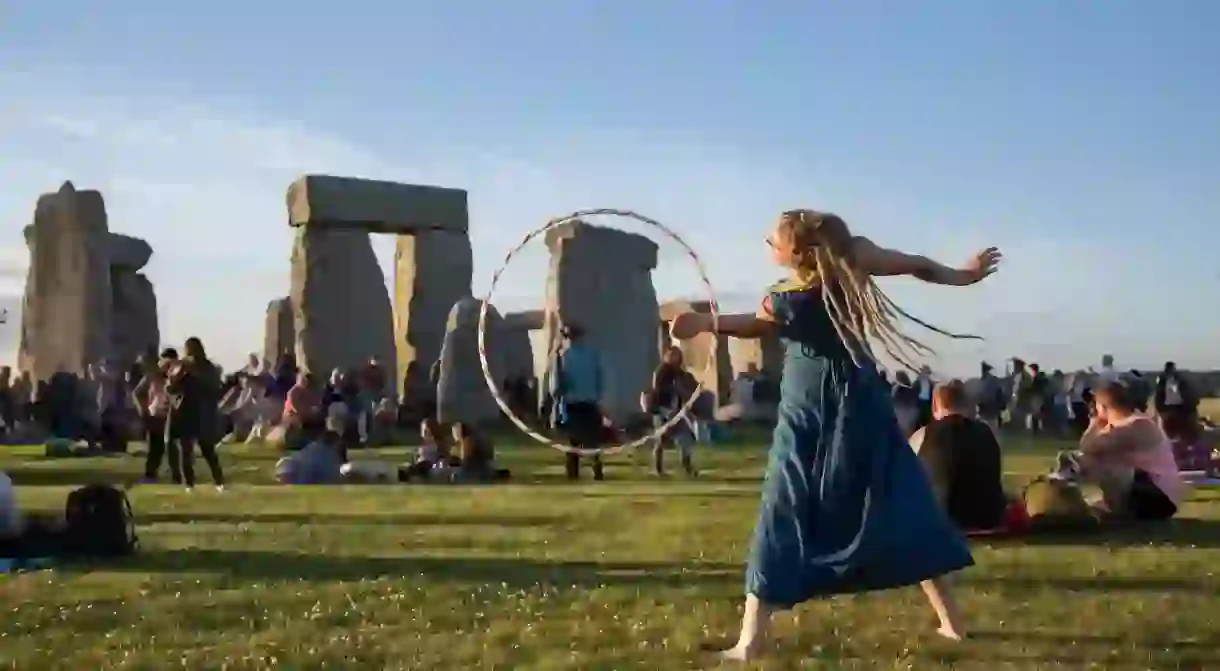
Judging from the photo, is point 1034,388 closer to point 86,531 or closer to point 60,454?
point 60,454

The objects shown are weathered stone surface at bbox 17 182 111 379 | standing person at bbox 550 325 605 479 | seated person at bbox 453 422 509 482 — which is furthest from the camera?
weathered stone surface at bbox 17 182 111 379

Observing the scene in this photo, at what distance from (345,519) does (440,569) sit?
2979 mm

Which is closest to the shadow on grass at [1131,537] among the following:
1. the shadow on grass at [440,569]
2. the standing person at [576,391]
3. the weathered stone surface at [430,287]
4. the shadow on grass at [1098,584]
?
the shadow on grass at [1098,584]

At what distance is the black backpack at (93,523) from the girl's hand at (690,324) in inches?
180

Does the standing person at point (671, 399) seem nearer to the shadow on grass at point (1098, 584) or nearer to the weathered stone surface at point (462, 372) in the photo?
the shadow on grass at point (1098, 584)

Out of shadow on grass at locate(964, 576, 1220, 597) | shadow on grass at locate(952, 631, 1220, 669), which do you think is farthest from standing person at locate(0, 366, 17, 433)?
shadow on grass at locate(952, 631, 1220, 669)

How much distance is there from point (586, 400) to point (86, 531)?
693 centimetres

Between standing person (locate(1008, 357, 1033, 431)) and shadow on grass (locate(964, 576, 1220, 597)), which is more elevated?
standing person (locate(1008, 357, 1033, 431))

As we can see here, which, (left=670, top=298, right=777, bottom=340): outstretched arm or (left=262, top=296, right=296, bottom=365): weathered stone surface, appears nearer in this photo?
(left=670, top=298, right=777, bottom=340): outstretched arm

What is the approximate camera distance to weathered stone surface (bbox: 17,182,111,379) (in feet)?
96.7

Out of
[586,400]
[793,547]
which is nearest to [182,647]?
[793,547]

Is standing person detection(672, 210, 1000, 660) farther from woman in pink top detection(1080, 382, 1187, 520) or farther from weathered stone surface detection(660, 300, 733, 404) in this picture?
weathered stone surface detection(660, 300, 733, 404)

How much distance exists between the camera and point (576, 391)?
1488cm

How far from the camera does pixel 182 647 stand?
19.4ft
